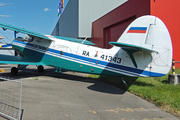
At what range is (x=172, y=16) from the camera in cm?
1047

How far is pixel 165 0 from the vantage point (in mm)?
10188

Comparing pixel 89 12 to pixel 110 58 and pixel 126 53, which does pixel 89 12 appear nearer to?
pixel 110 58

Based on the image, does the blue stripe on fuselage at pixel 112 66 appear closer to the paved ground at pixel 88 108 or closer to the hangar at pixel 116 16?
the paved ground at pixel 88 108

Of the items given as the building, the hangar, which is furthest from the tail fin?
the building

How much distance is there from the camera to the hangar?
10257 millimetres

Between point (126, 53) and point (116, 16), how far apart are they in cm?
903

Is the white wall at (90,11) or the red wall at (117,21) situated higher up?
the white wall at (90,11)

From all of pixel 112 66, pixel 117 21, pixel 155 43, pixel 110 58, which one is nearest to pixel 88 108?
pixel 112 66

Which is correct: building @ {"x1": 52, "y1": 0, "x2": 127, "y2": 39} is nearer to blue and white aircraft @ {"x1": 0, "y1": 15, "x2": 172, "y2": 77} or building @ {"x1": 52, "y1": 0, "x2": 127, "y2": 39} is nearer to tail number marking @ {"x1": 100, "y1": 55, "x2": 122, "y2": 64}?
blue and white aircraft @ {"x1": 0, "y1": 15, "x2": 172, "y2": 77}

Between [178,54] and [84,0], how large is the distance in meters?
17.5

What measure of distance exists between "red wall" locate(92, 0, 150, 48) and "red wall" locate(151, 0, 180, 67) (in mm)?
862

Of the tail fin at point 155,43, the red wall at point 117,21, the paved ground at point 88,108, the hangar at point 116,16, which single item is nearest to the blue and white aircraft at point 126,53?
the tail fin at point 155,43

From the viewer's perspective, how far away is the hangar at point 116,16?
10257 mm

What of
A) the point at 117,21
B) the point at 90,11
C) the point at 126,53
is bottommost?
the point at 126,53
